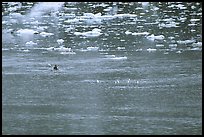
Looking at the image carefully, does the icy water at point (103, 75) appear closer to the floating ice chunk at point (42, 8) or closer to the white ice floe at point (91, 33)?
the white ice floe at point (91, 33)

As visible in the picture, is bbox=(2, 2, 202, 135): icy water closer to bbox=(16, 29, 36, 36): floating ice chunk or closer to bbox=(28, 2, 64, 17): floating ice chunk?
bbox=(16, 29, 36, 36): floating ice chunk

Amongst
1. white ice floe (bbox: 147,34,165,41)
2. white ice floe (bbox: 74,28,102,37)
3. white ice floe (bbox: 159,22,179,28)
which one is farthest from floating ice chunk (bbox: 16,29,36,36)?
white ice floe (bbox: 159,22,179,28)

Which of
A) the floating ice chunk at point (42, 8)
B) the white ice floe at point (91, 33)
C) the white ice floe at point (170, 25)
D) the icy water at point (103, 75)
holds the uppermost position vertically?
the icy water at point (103, 75)

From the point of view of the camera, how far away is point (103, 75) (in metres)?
8.62

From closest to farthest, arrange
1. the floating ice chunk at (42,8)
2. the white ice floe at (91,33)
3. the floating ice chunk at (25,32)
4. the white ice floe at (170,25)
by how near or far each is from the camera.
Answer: the white ice floe at (91,33)
the floating ice chunk at (25,32)
the white ice floe at (170,25)
the floating ice chunk at (42,8)

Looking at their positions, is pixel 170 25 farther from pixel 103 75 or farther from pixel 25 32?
pixel 103 75

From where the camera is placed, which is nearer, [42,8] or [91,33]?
[91,33]

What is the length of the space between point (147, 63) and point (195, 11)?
698cm

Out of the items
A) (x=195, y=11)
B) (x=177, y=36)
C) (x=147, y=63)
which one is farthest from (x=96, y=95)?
(x=195, y=11)

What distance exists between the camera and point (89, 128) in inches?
246

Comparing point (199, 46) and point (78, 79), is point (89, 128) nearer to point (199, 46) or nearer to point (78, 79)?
point (78, 79)

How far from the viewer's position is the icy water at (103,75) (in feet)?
21.3

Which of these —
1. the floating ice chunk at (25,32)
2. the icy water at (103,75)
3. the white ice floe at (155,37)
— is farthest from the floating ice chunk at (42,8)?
the white ice floe at (155,37)

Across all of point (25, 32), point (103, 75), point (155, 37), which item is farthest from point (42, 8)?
point (103, 75)
